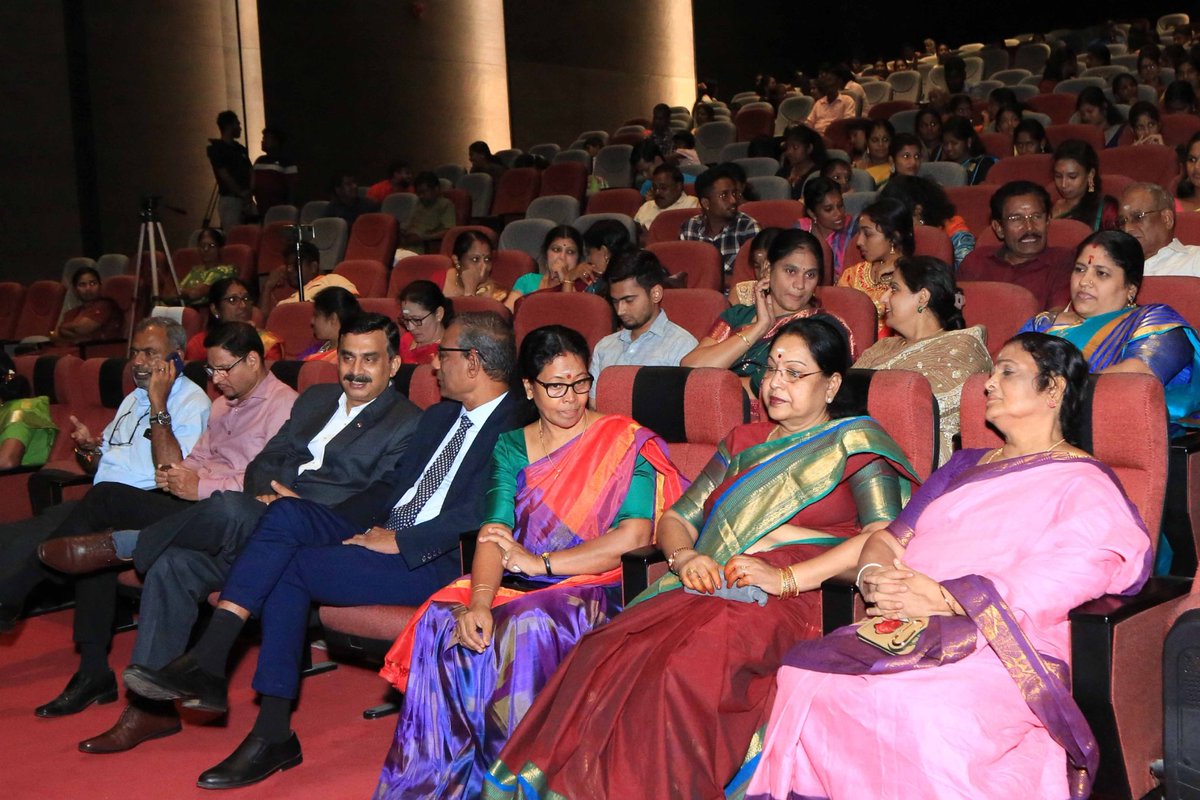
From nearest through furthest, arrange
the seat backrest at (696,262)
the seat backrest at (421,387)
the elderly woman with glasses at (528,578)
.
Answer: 1. the elderly woman with glasses at (528,578)
2. the seat backrest at (421,387)
3. the seat backrest at (696,262)

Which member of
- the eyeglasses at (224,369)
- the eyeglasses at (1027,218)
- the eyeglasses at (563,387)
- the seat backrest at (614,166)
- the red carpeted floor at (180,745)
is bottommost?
the red carpeted floor at (180,745)

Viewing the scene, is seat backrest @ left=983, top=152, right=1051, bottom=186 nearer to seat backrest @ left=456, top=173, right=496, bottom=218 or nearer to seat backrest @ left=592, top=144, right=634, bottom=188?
seat backrest @ left=592, top=144, right=634, bottom=188

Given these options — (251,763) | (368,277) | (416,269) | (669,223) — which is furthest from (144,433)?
(669,223)

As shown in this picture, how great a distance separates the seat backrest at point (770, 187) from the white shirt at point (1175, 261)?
2.69 metres

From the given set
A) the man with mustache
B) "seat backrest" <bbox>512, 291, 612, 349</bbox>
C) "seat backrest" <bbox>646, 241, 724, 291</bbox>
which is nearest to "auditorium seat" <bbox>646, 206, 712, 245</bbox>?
"seat backrest" <bbox>646, 241, 724, 291</bbox>

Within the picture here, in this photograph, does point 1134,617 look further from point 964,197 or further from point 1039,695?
point 964,197

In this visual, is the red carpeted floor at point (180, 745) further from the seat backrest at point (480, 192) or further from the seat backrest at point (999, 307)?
the seat backrest at point (480, 192)

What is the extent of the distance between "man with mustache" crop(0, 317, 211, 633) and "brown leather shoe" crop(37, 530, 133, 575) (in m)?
0.30

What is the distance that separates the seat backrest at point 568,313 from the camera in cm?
399

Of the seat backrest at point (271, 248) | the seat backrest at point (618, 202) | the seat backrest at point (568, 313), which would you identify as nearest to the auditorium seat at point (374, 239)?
the seat backrest at point (271, 248)

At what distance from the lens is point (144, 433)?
3.56 m

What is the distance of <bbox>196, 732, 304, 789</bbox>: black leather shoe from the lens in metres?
2.56

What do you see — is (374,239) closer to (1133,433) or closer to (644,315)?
(644,315)

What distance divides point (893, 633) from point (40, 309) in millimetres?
7099
